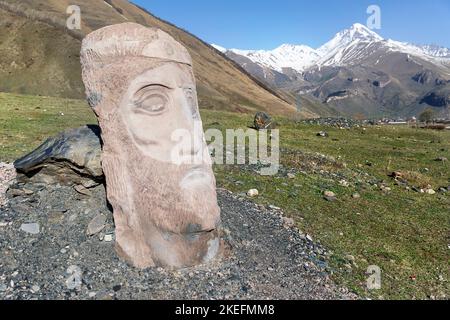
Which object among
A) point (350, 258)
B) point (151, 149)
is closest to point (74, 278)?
point (151, 149)

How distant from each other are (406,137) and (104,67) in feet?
107

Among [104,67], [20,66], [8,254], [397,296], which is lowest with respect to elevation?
[397,296]

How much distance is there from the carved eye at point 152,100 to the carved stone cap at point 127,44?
0.68 m

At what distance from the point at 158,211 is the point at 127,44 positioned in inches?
142

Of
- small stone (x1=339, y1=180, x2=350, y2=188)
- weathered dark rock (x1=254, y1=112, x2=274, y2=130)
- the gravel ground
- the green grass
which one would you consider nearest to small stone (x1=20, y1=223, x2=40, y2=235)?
the gravel ground

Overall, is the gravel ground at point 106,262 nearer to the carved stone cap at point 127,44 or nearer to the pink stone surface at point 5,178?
the pink stone surface at point 5,178

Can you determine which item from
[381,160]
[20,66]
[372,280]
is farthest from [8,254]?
[20,66]

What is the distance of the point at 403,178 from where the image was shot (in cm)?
2214

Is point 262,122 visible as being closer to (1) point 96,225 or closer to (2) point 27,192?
(2) point 27,192

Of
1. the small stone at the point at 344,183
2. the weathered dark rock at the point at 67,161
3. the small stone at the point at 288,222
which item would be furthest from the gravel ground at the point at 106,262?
the small stone at the point at 344,183

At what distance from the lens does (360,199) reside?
1764cm

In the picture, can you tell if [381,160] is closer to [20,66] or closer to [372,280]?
[372,280]

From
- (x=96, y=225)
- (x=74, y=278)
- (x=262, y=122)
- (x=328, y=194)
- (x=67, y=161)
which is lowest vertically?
(x=74, y=278)
